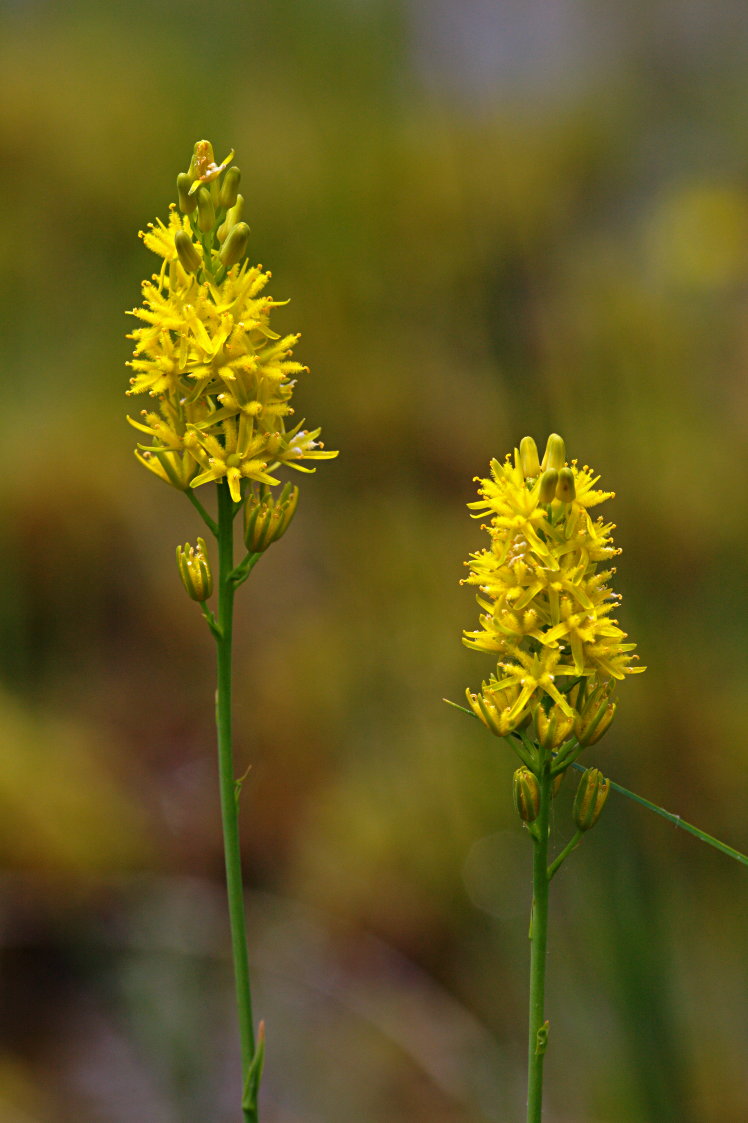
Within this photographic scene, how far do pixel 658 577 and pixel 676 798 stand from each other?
534mm

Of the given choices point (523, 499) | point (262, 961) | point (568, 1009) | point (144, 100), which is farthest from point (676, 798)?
point (144, 100)

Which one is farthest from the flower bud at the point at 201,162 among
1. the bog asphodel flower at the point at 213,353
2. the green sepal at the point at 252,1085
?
the green sepal at the point at 252,1085

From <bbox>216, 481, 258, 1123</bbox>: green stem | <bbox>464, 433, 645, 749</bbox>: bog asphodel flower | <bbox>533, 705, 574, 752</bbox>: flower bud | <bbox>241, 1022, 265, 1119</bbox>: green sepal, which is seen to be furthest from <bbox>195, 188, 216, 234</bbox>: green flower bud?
<bbox>241, 1022, 265, 1119</bbox>: green sepal

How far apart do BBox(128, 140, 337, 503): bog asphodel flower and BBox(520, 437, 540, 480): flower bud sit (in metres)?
0.16

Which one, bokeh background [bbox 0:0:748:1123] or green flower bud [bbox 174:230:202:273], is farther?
bokeh background [bbox 0:0:748:1123]

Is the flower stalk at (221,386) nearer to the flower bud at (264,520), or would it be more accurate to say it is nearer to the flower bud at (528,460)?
the flower bud at (264,520)

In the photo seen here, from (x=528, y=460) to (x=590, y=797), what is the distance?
272 mm

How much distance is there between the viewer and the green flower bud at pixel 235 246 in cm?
92

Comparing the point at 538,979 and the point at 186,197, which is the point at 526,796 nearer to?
the point at 538,979

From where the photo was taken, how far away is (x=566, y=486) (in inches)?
33.4

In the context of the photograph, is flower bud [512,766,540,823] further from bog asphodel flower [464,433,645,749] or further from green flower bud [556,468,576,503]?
green flower bud [556,468,576,503]

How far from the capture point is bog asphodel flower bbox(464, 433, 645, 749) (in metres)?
0.85

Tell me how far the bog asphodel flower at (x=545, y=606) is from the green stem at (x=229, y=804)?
21 centimetres

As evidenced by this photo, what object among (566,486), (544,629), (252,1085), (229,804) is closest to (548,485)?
(566,486)
